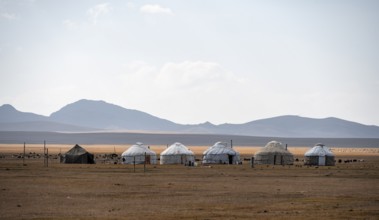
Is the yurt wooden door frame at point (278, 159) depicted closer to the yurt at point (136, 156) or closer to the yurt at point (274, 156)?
the yurt at point (274, 156)

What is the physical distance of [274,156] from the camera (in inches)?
2761

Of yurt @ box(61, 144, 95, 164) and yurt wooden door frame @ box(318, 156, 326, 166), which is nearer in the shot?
yurt @ box(61, 144, 95, 164)

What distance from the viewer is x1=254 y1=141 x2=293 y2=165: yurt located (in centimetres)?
6969

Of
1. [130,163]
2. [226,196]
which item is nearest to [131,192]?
[226,196]

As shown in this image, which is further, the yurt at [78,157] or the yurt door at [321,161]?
the yurt door at [321,161]

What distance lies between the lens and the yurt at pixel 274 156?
229 ft

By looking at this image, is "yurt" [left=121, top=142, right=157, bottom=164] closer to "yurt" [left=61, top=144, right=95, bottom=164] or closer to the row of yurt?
the row of yurt

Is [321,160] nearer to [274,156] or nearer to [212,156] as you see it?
[274,156]

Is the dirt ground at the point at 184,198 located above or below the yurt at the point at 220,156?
below

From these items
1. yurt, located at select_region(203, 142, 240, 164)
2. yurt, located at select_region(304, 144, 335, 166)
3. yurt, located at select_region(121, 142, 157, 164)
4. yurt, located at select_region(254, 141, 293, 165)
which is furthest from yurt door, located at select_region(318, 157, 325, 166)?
yurt, located at select_region(121, 142, 157, 164)

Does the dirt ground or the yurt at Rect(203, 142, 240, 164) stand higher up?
the yurt at Rect(203, 142, 240, 164)

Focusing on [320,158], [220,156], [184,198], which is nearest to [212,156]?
[220,156]

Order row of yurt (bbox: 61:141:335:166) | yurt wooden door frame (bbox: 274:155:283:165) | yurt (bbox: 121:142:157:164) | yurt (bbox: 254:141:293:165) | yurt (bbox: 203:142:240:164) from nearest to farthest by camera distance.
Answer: row of yurt (bbox: 61:141:335:166)
yurt (bbox: 121:142:157:164)
yurt wooden door frame (bbox: 274:155:283:165)
yurt (bbox: 254:141:293:165)
yurt (bbox: 203:142:240:164)

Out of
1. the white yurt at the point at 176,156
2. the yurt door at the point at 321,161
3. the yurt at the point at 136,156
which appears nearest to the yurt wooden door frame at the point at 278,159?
the yurt door at the point at 321,161
